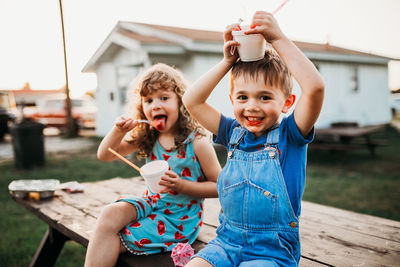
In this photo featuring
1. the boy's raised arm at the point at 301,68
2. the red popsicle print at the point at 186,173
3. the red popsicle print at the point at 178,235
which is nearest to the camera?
the boy's raised arm at the point at 301,68

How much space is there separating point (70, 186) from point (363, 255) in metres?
2.57

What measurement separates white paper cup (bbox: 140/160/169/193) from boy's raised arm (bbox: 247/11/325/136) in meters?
0.76

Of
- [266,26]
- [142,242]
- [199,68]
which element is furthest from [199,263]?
[199,68]

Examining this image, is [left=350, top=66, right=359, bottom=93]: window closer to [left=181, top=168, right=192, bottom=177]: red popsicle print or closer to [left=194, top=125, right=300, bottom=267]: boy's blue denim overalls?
[left=181, top=168, right=192, bottom=177]: red popsicle print

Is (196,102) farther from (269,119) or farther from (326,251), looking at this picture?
(326,251)

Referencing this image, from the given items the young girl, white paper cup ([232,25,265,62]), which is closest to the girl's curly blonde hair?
the young girl

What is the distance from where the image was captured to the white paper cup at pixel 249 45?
1.35 metres

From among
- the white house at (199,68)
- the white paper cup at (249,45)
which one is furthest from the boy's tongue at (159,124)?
the white house at (199,68)

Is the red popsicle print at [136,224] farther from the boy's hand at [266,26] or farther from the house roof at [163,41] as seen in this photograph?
the house roof at [163,41]

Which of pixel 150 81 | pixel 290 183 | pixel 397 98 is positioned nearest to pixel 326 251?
pixel 290 183

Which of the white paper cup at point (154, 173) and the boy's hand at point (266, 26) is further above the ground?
the boy's hand at point (266, 26)

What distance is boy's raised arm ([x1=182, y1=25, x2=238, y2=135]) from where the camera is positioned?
1.52 m

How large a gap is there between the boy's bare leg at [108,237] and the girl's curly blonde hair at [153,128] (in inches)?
20.4

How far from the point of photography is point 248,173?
4.89ft
